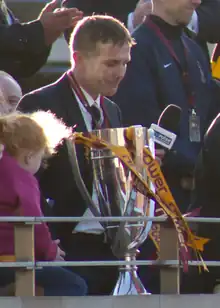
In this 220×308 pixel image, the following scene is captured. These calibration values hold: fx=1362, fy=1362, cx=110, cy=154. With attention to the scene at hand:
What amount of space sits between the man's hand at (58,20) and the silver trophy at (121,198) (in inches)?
65.5

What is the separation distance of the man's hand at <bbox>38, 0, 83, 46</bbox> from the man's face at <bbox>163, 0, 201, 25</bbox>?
532 mm

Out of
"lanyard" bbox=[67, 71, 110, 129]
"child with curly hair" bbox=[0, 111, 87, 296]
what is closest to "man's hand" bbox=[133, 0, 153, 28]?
"lanyard" bbox=[67, 71, 110, 129]

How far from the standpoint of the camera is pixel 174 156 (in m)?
7.71

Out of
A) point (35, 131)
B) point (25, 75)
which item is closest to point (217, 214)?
point (35, 131)

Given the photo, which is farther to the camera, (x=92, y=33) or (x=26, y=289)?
(x=92, y=33)

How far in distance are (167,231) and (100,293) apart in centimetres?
92

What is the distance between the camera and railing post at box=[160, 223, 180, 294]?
6.24 metres

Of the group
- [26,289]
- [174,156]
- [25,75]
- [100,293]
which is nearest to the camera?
[26,289]

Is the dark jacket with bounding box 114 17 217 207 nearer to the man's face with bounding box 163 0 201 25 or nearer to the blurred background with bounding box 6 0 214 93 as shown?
the man's face with bounding box 163 0 201 25

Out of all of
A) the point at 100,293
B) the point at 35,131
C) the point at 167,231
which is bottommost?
the point at 100,293

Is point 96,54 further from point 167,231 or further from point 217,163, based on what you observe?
point 167,231

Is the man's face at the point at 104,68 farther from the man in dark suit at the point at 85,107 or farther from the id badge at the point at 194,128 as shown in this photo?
the id badge at the point at 194,128

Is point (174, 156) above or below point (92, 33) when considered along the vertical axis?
below

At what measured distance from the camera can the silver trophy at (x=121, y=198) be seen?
6.33 m
